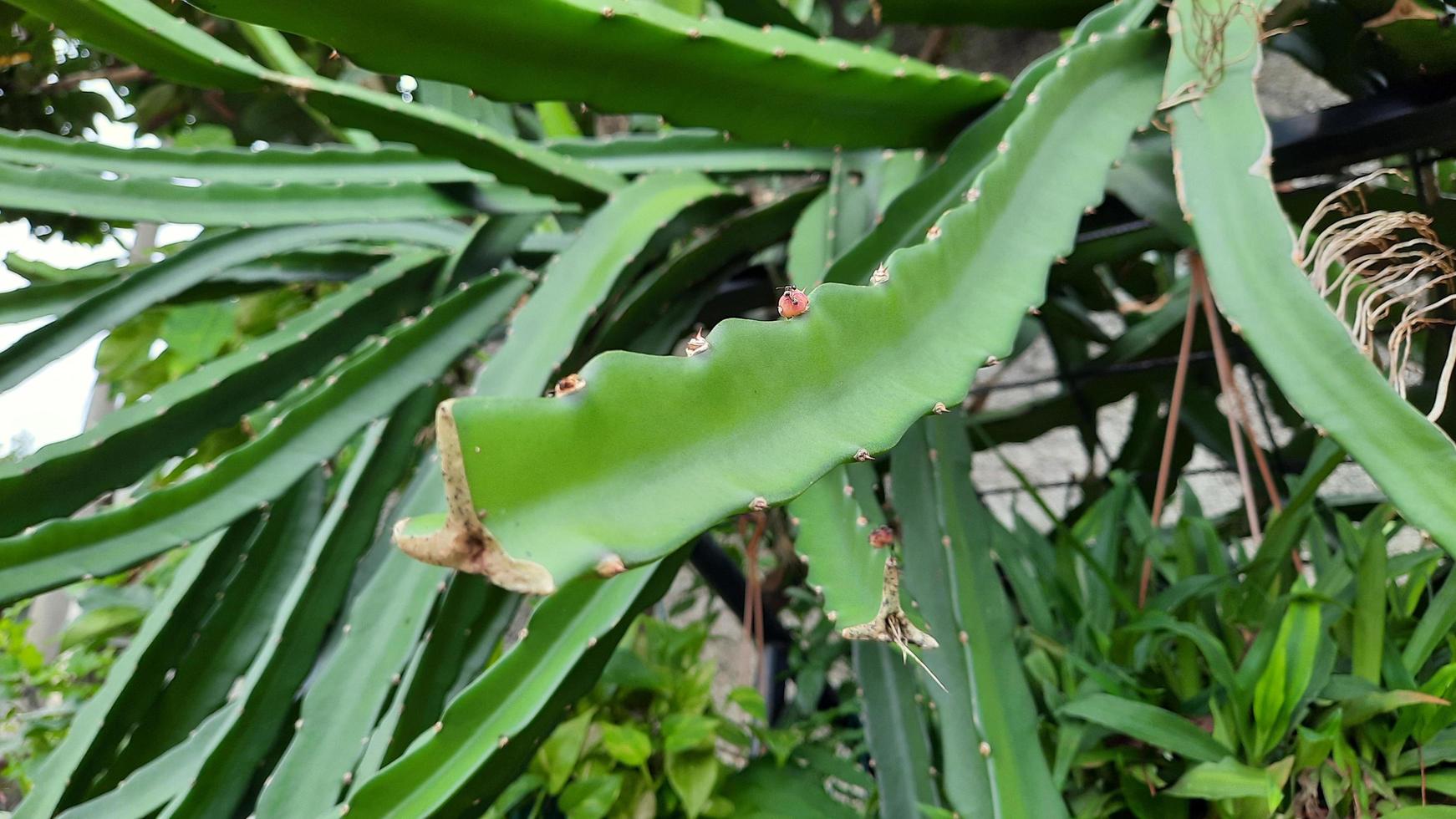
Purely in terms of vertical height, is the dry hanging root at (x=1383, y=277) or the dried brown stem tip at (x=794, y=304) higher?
the dry hanging root at (x=1383, y=277)

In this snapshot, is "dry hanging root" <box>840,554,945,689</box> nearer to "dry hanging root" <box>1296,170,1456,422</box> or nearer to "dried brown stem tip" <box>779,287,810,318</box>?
"dried brown stem tip" <box>779,287,810,318</box>

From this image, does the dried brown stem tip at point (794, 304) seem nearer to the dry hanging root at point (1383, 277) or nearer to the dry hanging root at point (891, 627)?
the dry hanging root at point (891, 627)

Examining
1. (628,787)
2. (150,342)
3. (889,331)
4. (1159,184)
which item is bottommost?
(628,787)

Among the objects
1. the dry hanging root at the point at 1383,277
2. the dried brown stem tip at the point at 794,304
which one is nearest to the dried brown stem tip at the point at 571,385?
the dried brown stem tip at the point at 794,304

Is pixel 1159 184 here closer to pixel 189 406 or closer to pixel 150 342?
pixel 189 406

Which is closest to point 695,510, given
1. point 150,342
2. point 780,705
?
point 780,705

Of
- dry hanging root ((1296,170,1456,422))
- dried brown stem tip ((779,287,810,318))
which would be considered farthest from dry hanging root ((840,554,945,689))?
dry hanging root ((1296,170,1456,422))

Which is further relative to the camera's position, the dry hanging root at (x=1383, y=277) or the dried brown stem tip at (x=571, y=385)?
the dry hanging root at (x=1383, y=277)

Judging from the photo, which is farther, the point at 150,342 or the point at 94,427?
the point at 150,342
